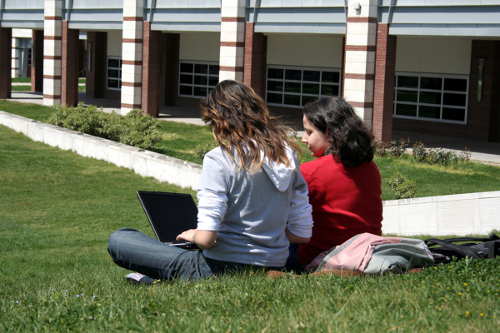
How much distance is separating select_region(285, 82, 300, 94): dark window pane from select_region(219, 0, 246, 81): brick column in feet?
19.3

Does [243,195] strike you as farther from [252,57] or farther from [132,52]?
[132,52]

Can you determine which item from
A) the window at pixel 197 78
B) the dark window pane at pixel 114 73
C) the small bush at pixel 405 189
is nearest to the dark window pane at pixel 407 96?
the window at pixel 197 78

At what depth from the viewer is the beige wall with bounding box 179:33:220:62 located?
29408 mm

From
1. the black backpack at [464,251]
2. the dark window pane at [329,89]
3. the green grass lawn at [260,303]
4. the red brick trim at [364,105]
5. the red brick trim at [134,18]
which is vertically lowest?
the green grass lawn at [260,303]

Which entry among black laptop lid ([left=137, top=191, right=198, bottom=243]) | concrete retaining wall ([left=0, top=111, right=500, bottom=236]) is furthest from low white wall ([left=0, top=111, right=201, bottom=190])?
black laptop lid ([left=137, top=191, right=198, bottom=243])

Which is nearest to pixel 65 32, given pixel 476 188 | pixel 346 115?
pixel 476 188

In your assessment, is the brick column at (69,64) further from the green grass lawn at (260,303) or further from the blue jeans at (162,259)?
the blue jeans at (162,259)

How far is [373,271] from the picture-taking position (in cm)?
384

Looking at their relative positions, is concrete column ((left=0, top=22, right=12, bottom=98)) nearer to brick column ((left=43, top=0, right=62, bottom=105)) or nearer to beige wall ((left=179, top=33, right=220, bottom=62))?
brick column ((left=43, top=0, right=62, bottom=105))

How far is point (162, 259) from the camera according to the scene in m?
4.00

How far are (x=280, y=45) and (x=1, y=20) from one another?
15857 millimetres

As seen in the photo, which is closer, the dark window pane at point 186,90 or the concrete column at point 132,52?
the concrete column at point 132,52

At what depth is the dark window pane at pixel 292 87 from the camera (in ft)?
87.9

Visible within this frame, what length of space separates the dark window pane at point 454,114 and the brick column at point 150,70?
1151 cm
